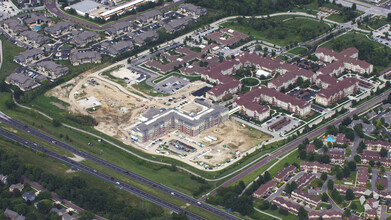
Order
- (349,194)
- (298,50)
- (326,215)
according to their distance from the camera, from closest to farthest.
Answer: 1. (326,215)
2. (349,194)
3. (298,50)

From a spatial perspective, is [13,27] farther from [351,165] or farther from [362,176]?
[362,176]

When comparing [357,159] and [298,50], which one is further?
[298,50]

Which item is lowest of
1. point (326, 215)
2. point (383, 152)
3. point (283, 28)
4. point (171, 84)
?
point (171, 84)

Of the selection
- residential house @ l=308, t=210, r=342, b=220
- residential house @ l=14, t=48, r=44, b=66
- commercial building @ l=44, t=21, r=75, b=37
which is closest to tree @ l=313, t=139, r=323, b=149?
residential house @ l=308, t=210, r=342, b=220

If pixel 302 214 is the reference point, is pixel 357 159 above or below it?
below

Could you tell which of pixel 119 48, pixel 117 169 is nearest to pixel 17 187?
pixel 117 169

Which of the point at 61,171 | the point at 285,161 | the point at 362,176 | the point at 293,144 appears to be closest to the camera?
the point at 362,176

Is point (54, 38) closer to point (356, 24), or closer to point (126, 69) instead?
point (126, 69)
